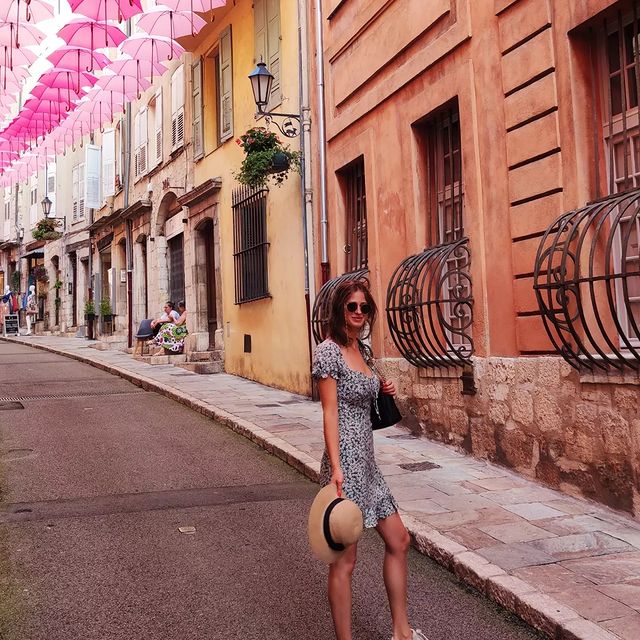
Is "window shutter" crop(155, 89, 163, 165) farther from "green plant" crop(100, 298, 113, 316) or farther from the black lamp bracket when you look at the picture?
the black lamp bracket

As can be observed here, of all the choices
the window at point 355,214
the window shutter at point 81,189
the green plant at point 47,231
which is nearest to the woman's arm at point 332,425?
the window at point 355,214

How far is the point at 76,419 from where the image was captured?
1001cm

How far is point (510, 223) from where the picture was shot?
21.5 ft

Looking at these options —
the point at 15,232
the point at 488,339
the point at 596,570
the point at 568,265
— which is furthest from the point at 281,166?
the point at 15,232

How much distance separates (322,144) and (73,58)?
472 cm

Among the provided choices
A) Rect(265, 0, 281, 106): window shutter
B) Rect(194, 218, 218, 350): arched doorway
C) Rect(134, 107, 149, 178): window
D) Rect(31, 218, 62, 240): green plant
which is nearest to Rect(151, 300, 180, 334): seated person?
Rect(194, 218, 218, 350): arched doorway

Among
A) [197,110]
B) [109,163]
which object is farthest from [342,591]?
[109,163]

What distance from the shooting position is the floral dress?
56.0 ft

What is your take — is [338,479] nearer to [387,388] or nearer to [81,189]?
[387,388]

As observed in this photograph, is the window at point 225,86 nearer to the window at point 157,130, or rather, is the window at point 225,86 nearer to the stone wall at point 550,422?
the window at point 157,130

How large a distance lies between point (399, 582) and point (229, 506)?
2803mm

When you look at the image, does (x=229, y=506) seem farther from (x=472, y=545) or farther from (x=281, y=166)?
(x=281, y=166)

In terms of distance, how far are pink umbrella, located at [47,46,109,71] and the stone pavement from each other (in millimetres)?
7137

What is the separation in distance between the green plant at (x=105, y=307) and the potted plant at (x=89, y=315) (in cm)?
129
